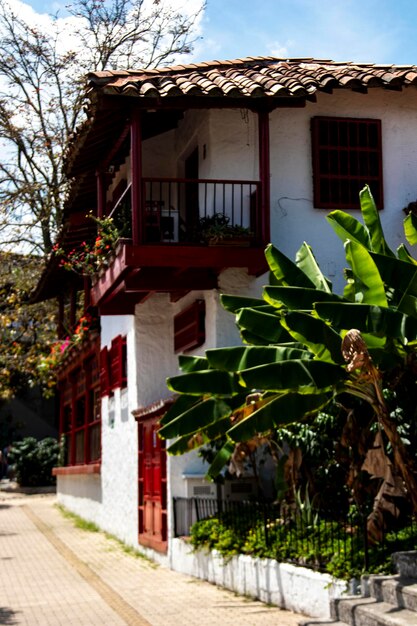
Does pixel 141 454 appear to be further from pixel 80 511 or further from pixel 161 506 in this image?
pixel 80 511

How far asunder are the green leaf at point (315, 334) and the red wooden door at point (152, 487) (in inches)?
243

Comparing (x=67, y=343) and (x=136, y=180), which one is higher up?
(x=136, y=180)

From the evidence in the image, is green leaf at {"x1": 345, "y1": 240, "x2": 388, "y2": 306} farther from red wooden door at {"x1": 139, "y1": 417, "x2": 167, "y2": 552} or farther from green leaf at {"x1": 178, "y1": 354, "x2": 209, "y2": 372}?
red wooden door at {"x1": 139, "y1": 417, "x2": 167, "y2": 552}

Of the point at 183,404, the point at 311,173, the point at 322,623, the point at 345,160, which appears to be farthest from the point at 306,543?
the point at 345,160

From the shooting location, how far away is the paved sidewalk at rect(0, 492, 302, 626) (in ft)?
37.0

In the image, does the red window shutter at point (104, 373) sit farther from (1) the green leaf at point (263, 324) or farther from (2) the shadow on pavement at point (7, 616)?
(1) the green leaf at point (263, 324)

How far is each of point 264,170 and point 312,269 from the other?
3326 mm

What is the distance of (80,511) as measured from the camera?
78.4 ft

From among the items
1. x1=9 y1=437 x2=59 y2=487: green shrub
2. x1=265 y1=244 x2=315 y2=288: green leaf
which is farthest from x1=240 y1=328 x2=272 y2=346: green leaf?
x1=9 y1=437 x2=59 y2=487: green shrub

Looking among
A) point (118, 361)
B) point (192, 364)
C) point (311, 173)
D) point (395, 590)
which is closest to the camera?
point (395, 590)

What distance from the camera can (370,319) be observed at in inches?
366

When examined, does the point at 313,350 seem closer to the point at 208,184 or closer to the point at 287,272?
the point at 287,272

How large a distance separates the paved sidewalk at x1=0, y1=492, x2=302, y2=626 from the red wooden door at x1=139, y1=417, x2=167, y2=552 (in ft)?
1.51

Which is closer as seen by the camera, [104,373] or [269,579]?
[269,579]
